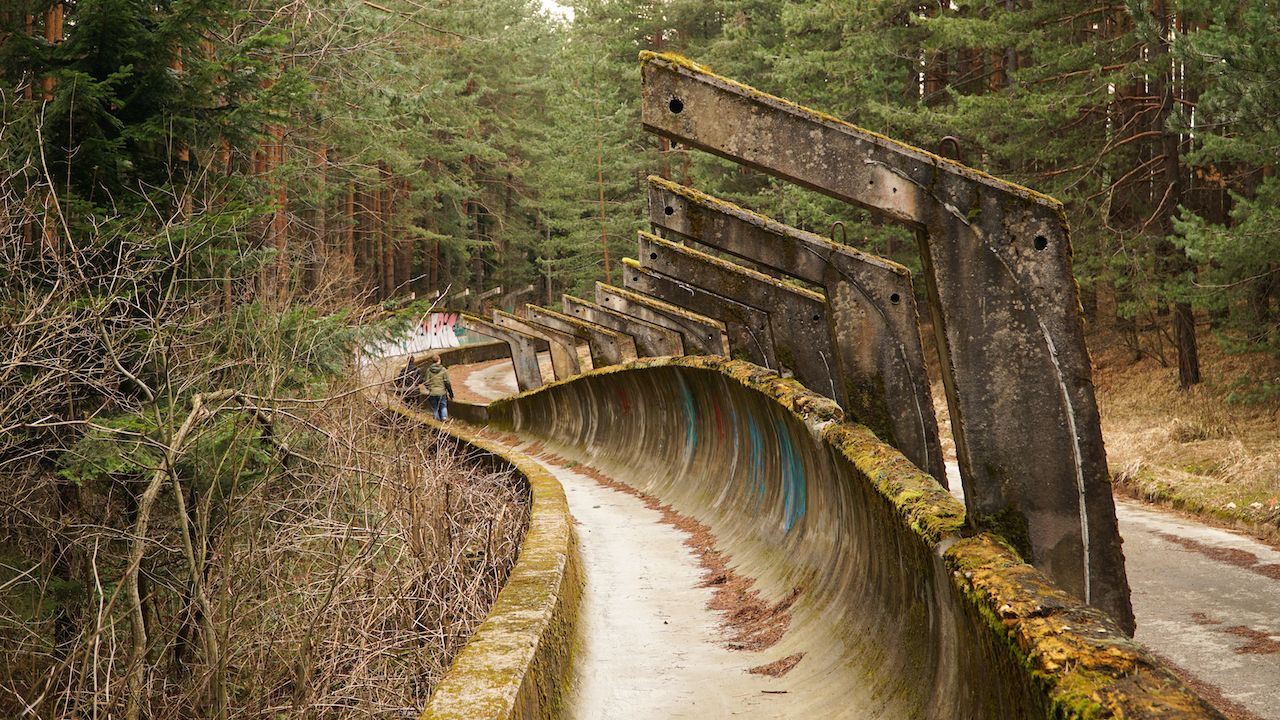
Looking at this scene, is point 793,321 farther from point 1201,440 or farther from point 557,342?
point 557,342

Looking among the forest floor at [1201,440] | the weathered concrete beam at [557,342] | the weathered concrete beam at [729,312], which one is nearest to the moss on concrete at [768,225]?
the weathered concrete beam at [729,312]

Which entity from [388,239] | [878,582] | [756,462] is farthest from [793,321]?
[388,239]

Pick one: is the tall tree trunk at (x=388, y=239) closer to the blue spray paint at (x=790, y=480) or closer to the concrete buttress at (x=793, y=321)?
the concrete buttress at (x=793, y=321)

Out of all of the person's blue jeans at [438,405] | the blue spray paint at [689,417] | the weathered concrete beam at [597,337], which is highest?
the blue spray paint at [689,417]

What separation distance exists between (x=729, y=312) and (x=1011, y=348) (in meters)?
8.89

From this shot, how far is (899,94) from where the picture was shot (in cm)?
2808

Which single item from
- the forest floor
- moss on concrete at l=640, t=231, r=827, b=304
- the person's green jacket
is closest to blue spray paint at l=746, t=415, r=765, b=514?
moss on concrete at l=640, t=231, r=827, b=304

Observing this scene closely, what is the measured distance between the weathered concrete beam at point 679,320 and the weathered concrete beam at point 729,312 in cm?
279

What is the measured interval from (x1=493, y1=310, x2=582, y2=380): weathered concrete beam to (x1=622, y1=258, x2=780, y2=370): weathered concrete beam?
38.7 feet

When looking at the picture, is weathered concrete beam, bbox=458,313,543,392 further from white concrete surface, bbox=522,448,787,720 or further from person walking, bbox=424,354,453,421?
white concrete surface, bbox=522,448,787,720

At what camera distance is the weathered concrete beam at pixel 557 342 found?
91.6 ft

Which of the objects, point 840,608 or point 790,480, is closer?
point 840,608

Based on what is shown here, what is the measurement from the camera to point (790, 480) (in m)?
8.31

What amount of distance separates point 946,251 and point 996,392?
0.64 m
